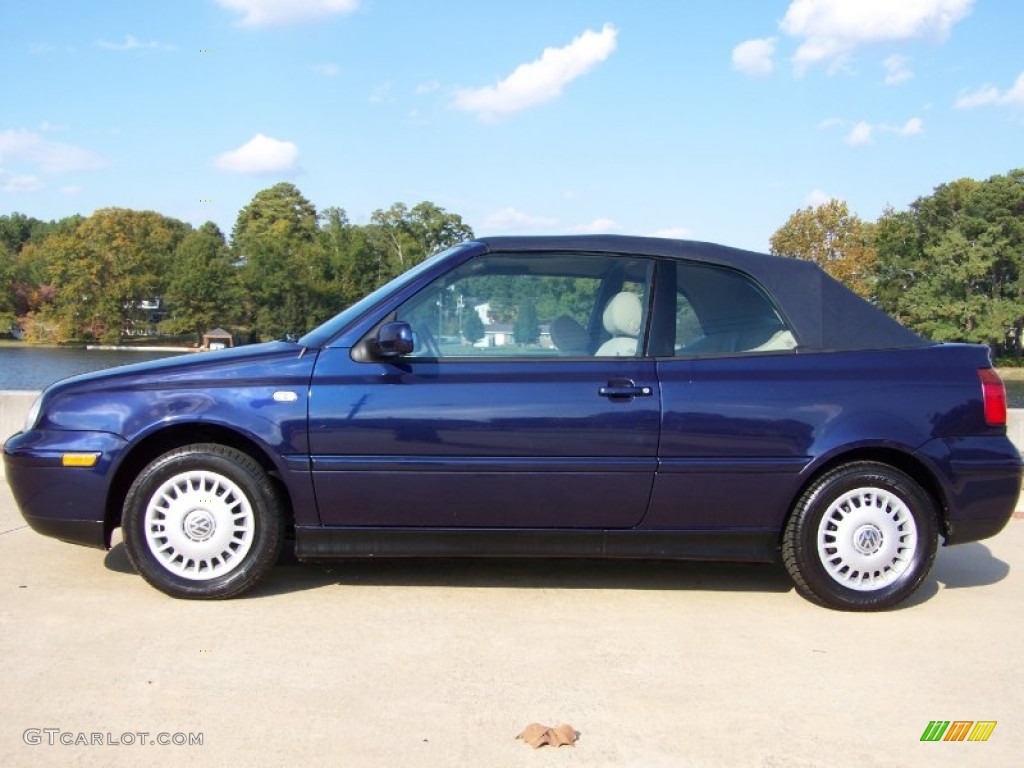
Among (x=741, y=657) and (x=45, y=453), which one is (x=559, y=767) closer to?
(x=741, y=657)

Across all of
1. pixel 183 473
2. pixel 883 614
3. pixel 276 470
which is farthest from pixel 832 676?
pixel 183 473

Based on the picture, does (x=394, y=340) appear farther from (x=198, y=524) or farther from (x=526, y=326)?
(x=198, y=524)

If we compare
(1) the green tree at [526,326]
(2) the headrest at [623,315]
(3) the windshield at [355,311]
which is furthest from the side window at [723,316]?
(3) the windshield at [355,311]

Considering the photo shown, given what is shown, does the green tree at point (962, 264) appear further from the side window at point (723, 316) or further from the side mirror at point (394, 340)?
the side mirror at point (394, 340)

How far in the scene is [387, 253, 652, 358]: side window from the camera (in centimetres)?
418

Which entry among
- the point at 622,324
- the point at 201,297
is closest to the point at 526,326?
the point at 622,324

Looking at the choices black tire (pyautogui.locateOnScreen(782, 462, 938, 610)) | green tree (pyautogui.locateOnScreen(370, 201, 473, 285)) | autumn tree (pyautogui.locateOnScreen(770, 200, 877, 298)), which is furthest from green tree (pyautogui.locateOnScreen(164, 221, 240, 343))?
black tire (pyautogui.locateOnScreen(782, 462, 938, 610))

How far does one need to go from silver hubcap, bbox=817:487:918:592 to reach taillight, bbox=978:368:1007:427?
22.7 inches

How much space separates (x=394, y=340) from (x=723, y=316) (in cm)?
156

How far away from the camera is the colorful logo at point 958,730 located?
9.50 feet

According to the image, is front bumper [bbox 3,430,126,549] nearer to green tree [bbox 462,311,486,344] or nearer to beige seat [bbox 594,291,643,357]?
green tree [bbox 462,311,486,344]

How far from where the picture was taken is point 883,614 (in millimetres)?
4215

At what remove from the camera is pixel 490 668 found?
3354mm

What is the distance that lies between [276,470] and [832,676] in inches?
96.7
